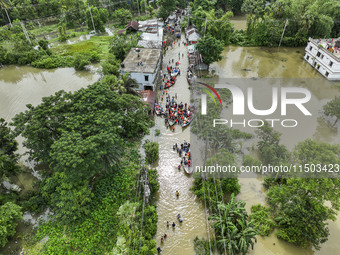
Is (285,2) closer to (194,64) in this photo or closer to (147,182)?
(194,64)

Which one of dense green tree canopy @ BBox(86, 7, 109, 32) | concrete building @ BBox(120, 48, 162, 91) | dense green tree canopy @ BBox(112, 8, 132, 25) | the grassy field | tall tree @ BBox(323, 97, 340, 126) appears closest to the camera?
tall tree @ BBox(323, 97, 340, 126)

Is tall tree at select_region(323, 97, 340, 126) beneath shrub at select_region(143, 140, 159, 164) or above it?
A: above

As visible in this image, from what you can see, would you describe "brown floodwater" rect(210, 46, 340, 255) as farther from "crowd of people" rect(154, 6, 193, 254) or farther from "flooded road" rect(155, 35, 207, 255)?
"crowd of people" rect(154, 6, 193, 254)

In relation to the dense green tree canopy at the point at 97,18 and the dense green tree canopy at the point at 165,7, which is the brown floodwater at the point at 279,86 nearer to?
the dense green tree canopy at the point at 165,7

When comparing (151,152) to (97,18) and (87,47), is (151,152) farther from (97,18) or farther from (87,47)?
(97,18)

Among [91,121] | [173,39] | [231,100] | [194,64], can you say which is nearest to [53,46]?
[173,39]

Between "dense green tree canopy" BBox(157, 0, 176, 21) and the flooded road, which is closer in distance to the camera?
the flooded road

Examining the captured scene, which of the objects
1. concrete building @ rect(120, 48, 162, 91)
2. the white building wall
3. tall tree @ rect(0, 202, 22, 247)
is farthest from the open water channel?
concrete building @ rect(120, 48, 162, 91)

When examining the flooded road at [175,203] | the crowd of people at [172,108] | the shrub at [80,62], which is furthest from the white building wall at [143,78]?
the shrub at [80,62]
